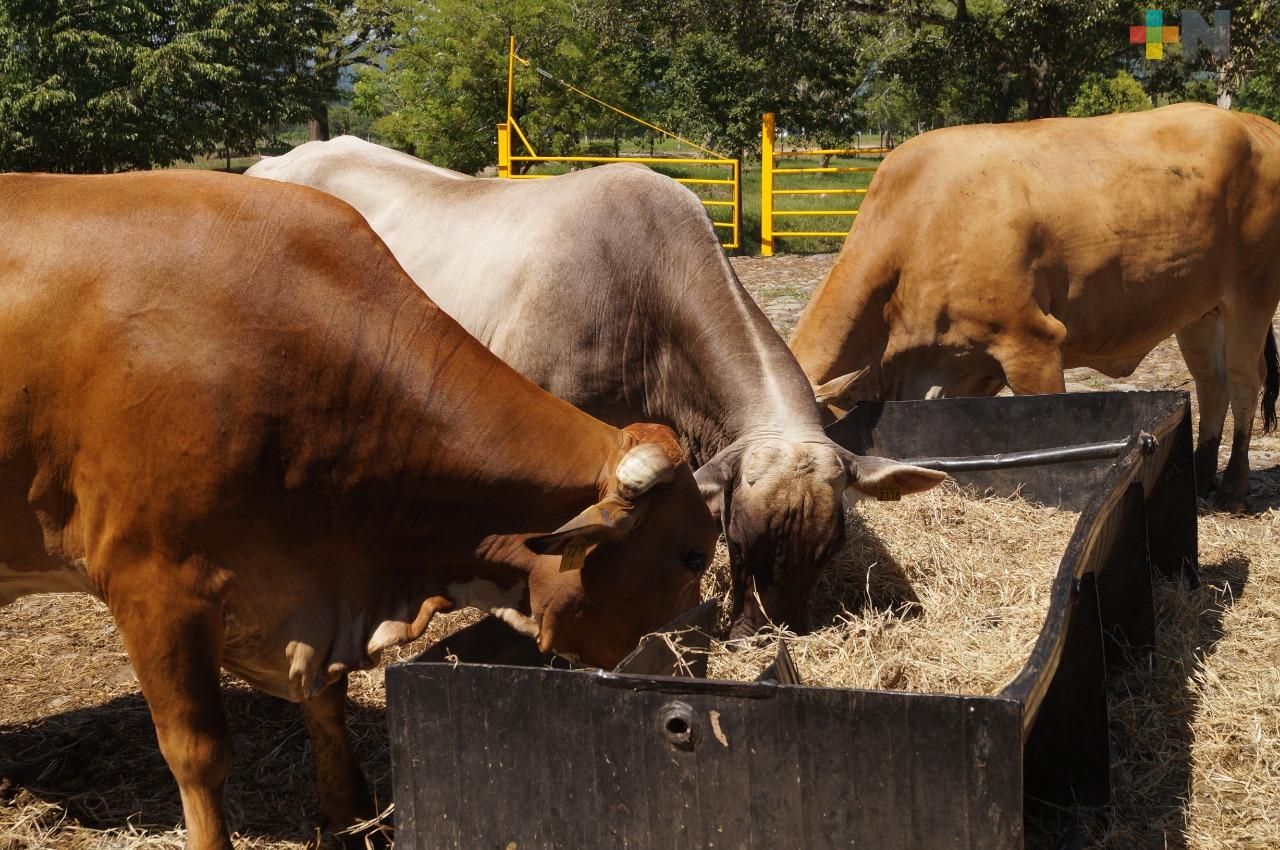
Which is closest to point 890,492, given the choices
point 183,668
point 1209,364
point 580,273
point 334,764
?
point 580,273

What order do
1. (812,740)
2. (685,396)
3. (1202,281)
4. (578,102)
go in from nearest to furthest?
(812,740) < (685,396) < (1202,281) < (578,102)

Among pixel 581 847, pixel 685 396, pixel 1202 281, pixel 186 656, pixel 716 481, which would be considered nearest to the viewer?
pixel 581 847

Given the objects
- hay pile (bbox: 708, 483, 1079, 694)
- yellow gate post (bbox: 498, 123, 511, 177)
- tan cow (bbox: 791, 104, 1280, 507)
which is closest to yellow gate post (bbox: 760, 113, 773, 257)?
yellow gate post (bbox: 498, 123, 511, 177)

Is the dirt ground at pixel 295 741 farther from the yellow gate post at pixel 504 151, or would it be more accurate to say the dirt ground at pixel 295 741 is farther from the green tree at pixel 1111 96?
the green tree at pixel 1111 96

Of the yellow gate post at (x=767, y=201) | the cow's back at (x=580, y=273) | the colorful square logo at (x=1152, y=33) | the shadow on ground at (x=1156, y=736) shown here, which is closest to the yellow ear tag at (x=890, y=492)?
the cow's back at (x=580, y=273)

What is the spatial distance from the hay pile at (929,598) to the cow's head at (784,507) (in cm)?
21

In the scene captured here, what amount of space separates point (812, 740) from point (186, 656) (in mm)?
1663

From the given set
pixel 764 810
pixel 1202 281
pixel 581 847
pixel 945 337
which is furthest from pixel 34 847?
pixel 1202 281

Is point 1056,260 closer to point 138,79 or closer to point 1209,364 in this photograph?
point 1209,364

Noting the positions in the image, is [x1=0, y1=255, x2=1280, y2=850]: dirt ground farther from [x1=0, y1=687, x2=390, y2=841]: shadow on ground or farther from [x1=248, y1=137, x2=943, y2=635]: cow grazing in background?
[x1=248, y1=137, x2=943, y2=635]: cow grazing in background

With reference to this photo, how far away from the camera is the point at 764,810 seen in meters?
2.64

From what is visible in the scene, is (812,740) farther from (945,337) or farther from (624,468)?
(945,337)

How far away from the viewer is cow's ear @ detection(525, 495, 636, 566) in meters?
3.16

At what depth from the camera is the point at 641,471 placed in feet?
10.8
